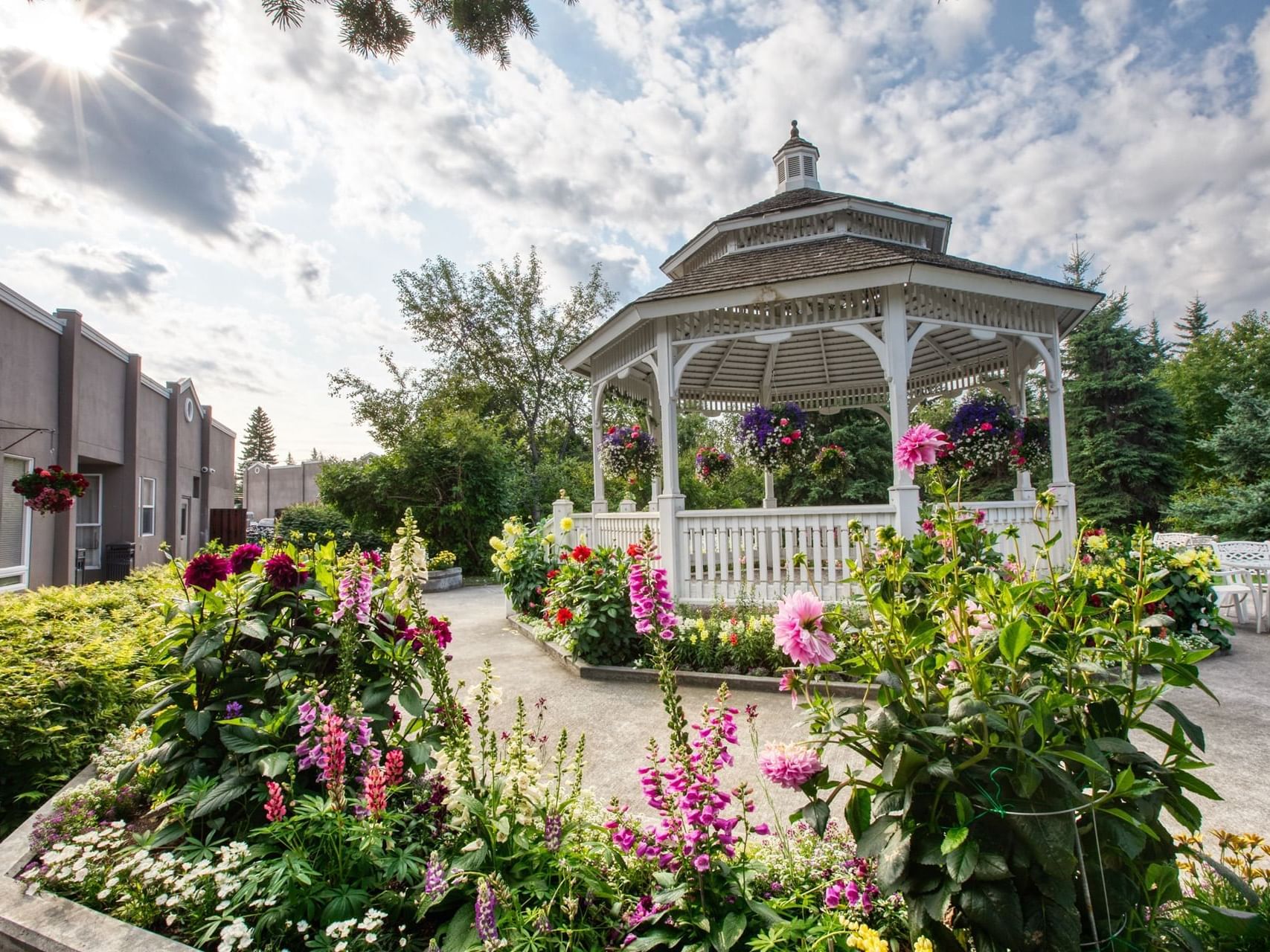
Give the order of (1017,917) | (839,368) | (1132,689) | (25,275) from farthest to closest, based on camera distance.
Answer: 1. (839,368)
2. (25,275)
3. (1132,689)
4. (1017,917)

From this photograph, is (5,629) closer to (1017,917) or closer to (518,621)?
(1017,917)

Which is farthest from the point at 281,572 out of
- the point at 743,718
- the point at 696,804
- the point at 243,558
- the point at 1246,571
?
the point at 1246,571

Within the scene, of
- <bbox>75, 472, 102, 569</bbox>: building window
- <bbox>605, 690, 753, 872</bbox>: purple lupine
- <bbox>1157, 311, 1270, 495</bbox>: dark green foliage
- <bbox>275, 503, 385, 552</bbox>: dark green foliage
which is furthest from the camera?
<bbox>1157, 311, 1270, 495</bbox>: dark green foliage

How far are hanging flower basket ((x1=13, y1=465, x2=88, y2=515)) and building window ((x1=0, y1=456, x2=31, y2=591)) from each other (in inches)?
42.2

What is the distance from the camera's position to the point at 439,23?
343 cm

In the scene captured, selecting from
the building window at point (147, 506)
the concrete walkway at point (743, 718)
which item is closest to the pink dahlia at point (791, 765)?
the concrete walkway at point (743, 718)

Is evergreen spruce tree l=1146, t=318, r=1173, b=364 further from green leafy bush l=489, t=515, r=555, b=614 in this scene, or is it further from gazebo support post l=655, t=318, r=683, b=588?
green leafy bush l=489, t=515, r=555, b=614

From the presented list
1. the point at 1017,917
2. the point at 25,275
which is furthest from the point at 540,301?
the point at 1017,917

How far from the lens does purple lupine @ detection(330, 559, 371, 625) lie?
2037mm

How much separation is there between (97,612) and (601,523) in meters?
5.04

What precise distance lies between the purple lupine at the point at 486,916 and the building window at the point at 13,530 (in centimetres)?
1156

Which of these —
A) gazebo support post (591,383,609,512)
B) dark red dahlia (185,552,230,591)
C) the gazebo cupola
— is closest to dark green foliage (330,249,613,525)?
gazebo support post (591,383,609,512)

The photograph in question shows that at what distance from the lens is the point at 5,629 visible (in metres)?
3.16

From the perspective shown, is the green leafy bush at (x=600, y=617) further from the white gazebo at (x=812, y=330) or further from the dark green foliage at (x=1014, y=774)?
the dark green foliage at (x=1014, y=774)
